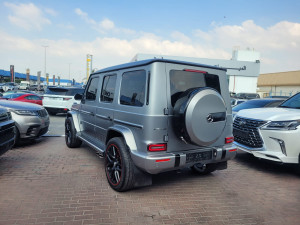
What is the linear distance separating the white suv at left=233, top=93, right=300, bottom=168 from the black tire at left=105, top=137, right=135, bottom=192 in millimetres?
2698

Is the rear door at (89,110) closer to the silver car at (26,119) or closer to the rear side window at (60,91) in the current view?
the silver car at (26,119)

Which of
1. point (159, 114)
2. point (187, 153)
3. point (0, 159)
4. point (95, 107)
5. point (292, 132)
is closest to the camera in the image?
point (159, 114)

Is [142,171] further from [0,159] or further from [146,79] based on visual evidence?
[0,159]

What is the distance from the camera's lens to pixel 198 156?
3.49 metres

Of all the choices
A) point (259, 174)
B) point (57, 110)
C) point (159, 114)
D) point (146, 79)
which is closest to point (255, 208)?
point (259, 174)

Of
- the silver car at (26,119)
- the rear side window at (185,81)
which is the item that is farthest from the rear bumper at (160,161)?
the silver car at (26,119)

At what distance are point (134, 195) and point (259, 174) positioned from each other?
2716mm

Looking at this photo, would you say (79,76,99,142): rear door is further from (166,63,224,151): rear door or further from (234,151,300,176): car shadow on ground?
(234,151,300,176): car shadow on ground

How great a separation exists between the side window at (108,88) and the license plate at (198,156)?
1.66m

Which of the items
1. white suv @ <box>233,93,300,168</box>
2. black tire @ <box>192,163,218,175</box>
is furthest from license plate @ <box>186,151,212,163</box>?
white suv @ <box>233,93,300,168</box>

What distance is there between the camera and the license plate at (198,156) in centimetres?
339

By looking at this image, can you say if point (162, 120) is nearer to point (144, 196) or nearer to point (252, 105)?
point (144, 196)

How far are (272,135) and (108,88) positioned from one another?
320 centimetres

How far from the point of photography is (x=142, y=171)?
342 centimetres
